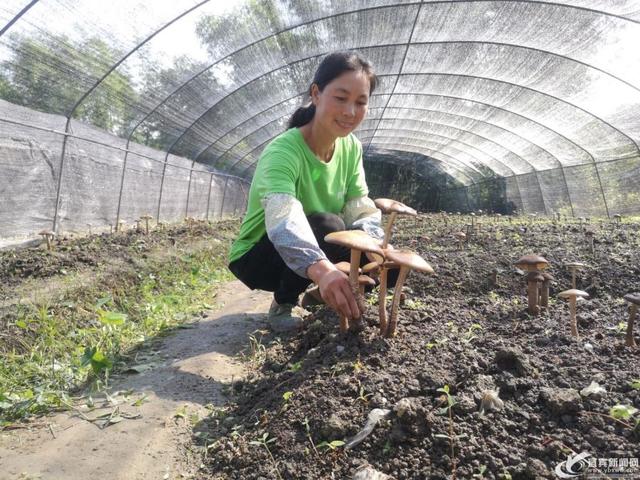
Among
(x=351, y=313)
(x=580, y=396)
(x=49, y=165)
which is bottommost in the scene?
(x=580, y=396)

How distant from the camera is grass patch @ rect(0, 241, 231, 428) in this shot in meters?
2.43

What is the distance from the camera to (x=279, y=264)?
3.30 meters

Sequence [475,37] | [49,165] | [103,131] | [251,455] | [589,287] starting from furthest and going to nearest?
[475,37] → [103,131] → [49,165] → [589,287] → [251,455]

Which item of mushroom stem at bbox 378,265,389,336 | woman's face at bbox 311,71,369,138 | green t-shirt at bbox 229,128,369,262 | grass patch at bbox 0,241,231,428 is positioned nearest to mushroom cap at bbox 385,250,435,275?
mushroom stem at bbox 378,265,389,336

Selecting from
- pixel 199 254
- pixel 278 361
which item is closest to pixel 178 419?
pixel 278 361

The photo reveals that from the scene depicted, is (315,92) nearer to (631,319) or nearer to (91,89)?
(631,319)

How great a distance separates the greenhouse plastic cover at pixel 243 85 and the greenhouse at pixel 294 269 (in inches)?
2.1

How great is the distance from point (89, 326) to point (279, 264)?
1793 mm

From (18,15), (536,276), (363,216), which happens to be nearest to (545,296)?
(536,276)

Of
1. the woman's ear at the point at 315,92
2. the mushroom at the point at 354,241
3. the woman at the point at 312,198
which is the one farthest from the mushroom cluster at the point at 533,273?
the woman's ear at the point at 315,92

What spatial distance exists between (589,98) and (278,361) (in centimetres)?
1167

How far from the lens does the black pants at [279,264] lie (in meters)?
3.09

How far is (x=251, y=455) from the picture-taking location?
5.70 feet

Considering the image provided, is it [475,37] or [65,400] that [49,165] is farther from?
[475,37]
